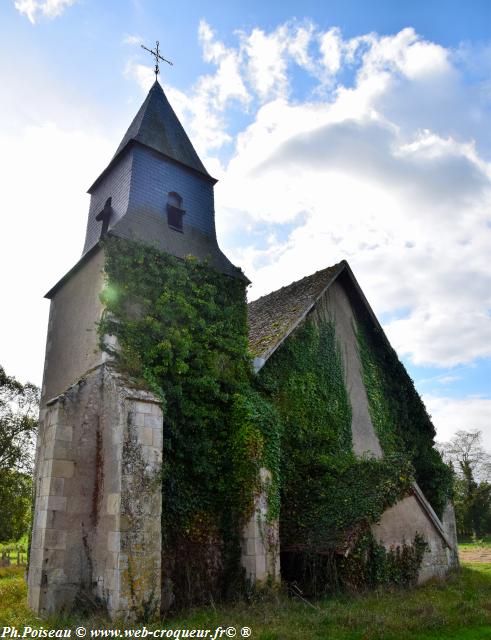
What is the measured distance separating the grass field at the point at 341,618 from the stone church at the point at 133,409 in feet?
1.96

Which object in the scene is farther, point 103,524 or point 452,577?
point 452,577

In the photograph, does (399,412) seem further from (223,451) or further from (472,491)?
(472,491)

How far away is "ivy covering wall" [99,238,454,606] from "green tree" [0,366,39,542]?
14.4m

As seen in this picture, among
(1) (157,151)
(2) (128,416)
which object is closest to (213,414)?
(2) (128,416)

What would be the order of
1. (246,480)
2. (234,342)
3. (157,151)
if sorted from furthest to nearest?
(157,151) < (234,342) < (246,480)

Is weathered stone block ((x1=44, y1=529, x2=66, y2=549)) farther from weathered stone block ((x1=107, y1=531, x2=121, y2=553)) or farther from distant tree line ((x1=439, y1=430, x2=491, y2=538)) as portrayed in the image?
distant tree line ((x1=439, y1=430, x2=491, y2=538))

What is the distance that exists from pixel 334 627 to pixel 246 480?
10.5 feet

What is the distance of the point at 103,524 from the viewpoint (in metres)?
8.52

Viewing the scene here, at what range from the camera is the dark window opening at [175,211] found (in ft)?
43.1

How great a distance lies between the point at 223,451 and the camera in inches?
409

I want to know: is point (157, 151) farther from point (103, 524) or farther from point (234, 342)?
point (103, 524)

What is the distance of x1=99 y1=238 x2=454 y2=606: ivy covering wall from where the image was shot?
9.58 metres

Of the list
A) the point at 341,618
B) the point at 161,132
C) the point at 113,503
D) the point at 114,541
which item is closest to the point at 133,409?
the point at 113,503

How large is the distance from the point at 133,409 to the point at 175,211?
6.39 m
